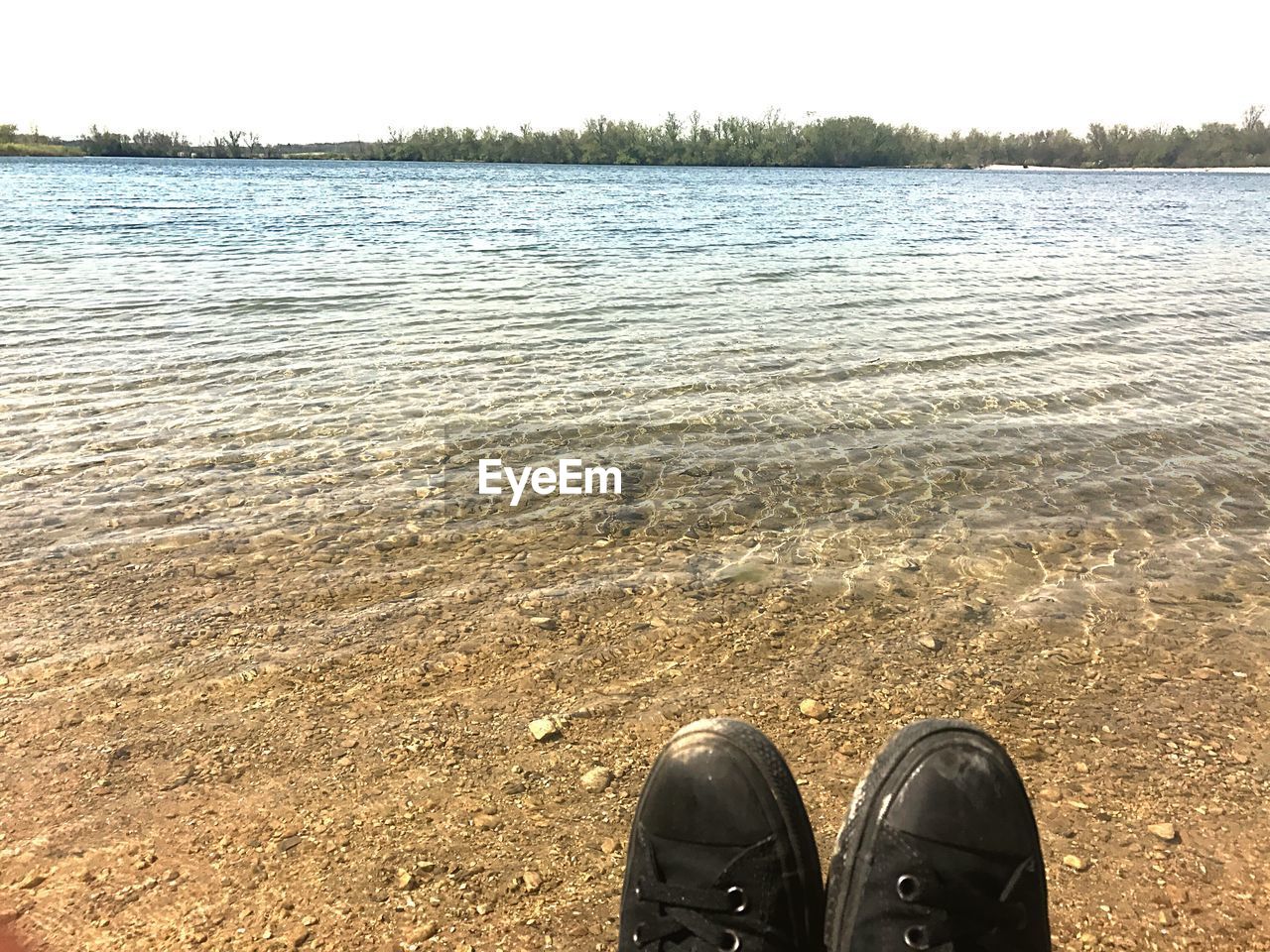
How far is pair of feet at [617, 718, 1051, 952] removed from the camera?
1.87m

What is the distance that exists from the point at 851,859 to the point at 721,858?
0.32 metres

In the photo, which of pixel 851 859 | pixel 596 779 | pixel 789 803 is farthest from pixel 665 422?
pixel 851 859

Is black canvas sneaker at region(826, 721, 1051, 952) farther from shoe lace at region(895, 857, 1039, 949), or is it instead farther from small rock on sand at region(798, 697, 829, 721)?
small rock on sand at region(798, 697, 829, 721)

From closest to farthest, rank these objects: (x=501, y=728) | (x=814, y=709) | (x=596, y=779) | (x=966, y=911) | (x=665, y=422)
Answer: (x=966, y=911), (x=596, y=779), (x=501, y=728), (x=814, y=709), (x=665, y=422)

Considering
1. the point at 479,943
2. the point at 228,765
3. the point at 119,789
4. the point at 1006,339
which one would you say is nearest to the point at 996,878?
the point at 479,943

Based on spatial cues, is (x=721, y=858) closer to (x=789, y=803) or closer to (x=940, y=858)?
(x=789, y=803)

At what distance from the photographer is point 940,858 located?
1.91 meters

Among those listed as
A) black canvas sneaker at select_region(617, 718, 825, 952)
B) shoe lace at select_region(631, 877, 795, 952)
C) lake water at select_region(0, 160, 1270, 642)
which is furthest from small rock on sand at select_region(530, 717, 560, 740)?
lake water at select_region(0, 160, 1270, 642)

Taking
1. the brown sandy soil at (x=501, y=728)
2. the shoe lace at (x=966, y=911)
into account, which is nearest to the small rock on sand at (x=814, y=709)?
the brown sandy soil at (x=501, y=728)

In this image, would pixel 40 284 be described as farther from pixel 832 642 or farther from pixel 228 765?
pixel 832 642

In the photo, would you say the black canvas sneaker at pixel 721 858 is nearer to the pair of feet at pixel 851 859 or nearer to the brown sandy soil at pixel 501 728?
the pair of feet at pixel 851 859

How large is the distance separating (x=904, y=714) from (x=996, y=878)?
43.0 inches

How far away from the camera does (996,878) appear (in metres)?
1.89

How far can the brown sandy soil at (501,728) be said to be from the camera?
2.12m
